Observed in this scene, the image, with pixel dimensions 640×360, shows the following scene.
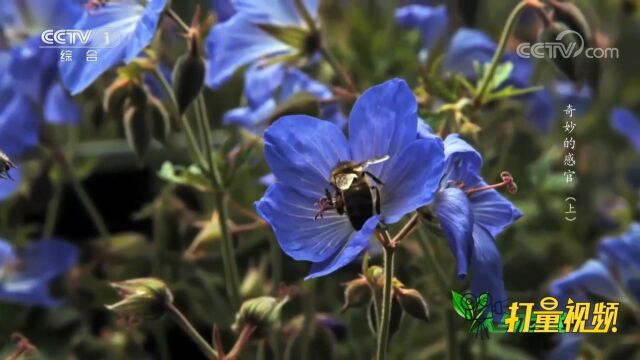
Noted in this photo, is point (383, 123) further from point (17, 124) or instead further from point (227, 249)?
point (17, 124)

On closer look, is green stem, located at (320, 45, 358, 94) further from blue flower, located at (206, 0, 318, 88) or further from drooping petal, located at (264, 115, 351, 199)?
drooping petal, located at (264, 115, 351, 199)

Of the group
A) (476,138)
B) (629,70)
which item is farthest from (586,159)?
(476,138)

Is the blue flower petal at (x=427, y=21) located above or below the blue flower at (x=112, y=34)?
below

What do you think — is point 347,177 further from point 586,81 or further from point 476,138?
point 586,81

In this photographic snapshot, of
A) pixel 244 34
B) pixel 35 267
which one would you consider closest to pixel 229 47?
pixel 244 34

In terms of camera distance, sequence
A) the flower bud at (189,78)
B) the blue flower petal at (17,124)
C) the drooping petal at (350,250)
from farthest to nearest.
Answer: the blue flower petal at (17,124) → the flower bud at (189,78) → the drooping petal at (350,250)

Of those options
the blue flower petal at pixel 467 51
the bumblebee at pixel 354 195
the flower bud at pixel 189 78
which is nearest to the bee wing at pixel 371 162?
the bumblebee at pixel 354 195

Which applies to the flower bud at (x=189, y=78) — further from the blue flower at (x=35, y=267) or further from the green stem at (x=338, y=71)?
the blue flower at (x=35, y=267)
